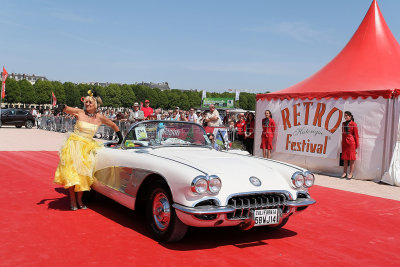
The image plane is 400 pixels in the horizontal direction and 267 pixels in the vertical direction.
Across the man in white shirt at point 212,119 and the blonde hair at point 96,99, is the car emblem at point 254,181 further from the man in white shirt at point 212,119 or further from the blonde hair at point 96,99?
the man in white shirt at point 212,119

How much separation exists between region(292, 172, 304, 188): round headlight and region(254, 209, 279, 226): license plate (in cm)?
48

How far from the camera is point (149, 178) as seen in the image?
4.28 m

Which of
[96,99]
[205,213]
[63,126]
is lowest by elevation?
[63,126]

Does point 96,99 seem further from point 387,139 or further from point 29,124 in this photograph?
point 29,124

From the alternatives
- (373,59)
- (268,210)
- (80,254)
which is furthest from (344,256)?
(373,59)

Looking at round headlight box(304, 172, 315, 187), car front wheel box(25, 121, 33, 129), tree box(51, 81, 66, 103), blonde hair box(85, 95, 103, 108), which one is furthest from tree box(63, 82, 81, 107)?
round headlight box(304, 172, 315, 187)

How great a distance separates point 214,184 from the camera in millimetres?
3705

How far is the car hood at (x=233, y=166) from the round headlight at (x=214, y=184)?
9 cm

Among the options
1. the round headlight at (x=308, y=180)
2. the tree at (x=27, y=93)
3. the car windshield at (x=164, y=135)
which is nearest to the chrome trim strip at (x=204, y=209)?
the round headlight at (x=308, y=180)

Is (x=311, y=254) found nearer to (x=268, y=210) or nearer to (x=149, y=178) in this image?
(x=268, y=210)

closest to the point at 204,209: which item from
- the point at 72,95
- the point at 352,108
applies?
the point at 352,108

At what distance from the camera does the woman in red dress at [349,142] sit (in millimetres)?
9789

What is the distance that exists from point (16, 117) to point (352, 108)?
26710 mm

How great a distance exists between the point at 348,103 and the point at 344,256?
7167 millimetres
